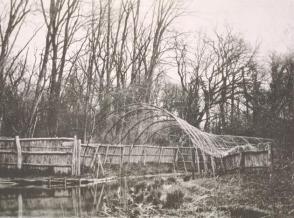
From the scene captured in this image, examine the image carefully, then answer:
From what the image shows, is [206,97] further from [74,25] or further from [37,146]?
[37,146]

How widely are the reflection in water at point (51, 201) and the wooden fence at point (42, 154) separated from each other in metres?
2.04

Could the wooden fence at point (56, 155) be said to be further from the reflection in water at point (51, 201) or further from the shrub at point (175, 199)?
the shrub at point (175, 199)

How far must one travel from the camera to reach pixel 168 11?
105ft

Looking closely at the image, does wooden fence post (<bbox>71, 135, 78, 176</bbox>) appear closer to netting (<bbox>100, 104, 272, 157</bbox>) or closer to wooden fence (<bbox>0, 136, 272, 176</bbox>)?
wooden fence (<bbox>0, 136, 272, 176</bbox>)

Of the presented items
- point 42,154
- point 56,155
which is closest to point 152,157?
point 56,155

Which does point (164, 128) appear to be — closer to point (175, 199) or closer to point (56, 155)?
point (56, 155)

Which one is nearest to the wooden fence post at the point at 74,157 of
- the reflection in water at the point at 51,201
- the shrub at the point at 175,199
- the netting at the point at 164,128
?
the reflection in water at the point at 51,201

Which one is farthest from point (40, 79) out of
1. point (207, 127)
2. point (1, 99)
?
point (207, 127)

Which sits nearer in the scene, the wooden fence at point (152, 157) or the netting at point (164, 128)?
the netting at point (164, 128)

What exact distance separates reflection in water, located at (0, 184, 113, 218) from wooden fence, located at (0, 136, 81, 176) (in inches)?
80.4

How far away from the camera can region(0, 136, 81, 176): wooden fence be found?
16.3 metres

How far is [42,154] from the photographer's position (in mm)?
16453

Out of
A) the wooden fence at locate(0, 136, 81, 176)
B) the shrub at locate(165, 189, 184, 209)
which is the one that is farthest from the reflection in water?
the wooden fence at locate(0, 136, 81, 176)

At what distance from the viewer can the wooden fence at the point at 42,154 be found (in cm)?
1630
